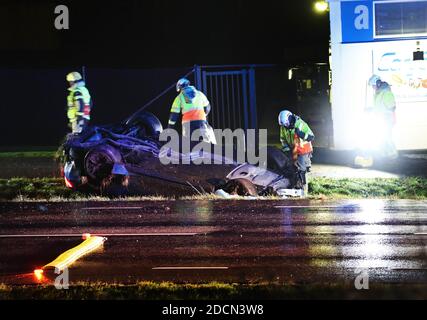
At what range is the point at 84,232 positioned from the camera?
9297mm

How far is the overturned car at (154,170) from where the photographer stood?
11.6 m

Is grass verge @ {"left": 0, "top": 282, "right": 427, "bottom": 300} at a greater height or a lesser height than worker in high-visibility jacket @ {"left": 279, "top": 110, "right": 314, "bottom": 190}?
lesser

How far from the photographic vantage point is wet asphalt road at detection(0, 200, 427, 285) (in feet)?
23.9

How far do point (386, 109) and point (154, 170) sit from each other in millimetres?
6074

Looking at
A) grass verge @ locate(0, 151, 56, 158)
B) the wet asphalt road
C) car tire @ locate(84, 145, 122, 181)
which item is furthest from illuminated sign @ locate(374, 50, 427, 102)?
grass verge @ locate(0, 151, 56, 158)

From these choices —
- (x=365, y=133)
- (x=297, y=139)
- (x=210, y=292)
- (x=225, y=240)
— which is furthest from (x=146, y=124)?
(x=210, y=292)

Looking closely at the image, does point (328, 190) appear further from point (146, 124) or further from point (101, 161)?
point (101, 161)

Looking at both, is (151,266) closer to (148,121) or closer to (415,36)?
(148,121)

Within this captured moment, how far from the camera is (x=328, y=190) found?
12.4m

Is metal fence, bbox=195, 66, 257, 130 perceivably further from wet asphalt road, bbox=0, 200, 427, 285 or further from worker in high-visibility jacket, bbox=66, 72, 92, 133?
wet asphalt road, bbox=0, 200, 427, 285

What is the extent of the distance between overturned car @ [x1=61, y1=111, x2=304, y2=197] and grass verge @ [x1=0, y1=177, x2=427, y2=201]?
0.21 meters

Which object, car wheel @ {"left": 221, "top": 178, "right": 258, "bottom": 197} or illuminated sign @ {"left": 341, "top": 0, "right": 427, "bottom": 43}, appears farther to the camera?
illuminated sign @ {"left": 341, "top": 0, "right": 427, "bottom": 43}

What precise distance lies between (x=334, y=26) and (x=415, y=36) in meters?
1.93

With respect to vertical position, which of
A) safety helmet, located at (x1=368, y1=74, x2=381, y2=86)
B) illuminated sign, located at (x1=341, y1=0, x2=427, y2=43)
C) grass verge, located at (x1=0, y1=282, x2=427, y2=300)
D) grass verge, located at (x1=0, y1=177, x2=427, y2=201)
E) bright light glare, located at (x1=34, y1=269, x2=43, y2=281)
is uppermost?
illuminated sign, located at (x1=341, y1=0, x2=427, y2=43)
